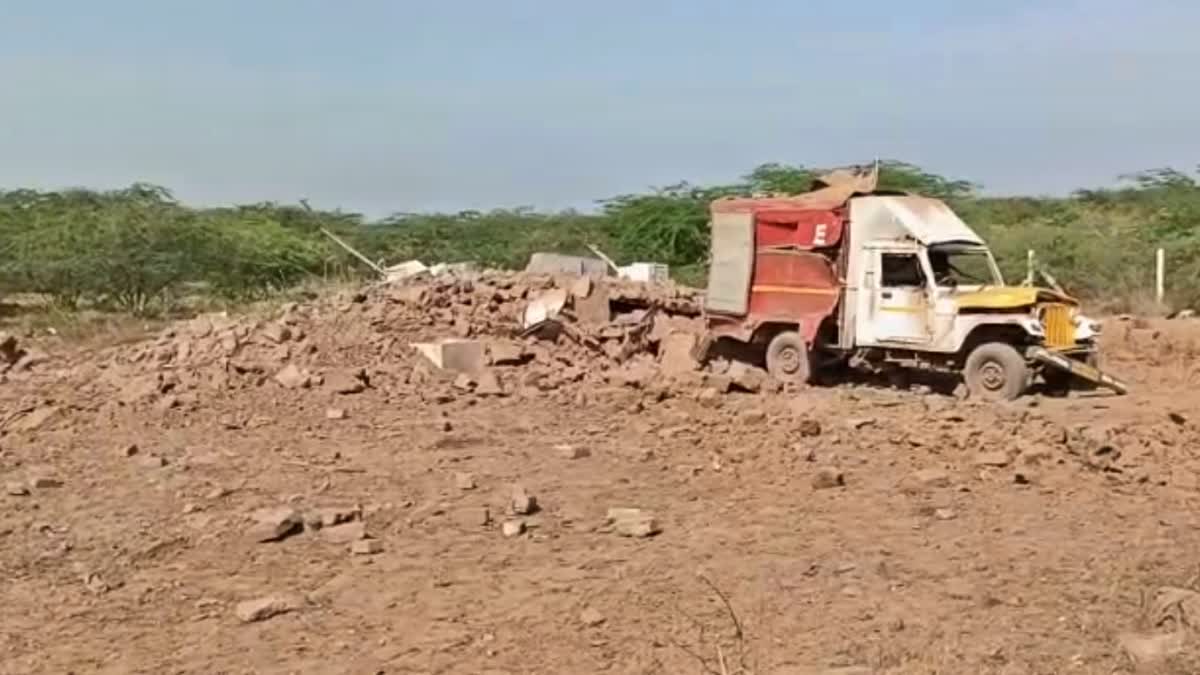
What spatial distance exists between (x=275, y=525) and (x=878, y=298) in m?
8.12

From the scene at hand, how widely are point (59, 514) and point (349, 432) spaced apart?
268 cm

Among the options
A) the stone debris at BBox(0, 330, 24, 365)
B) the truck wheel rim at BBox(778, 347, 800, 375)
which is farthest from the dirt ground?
the stone debris at BBox(0, 330, 24, 365)

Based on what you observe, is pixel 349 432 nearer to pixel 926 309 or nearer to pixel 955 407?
pixel 955 407

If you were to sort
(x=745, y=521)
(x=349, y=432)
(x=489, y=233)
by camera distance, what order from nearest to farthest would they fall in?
(x=745, y=521), (x=349, y=432), (x=489, y=233)

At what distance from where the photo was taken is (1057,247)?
2697 centimetres

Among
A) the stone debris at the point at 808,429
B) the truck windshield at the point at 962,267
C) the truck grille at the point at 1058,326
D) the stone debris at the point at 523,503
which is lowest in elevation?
the stone debris at the point at 523,503

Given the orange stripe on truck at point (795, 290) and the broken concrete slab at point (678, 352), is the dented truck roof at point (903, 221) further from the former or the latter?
the broken concrete slab at point (678, 352)

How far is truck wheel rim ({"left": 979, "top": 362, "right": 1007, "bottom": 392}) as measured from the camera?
47.8ft

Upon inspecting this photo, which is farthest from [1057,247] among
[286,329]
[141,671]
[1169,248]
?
[141,671]

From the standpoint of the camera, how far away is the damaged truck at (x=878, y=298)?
1464cm

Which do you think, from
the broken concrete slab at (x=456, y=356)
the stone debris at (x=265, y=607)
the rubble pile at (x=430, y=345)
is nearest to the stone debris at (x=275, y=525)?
the stone debris at (x=265, y=607)

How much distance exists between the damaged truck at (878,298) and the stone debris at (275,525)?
783 centimetres

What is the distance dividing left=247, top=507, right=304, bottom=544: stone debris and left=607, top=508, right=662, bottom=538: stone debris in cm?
169

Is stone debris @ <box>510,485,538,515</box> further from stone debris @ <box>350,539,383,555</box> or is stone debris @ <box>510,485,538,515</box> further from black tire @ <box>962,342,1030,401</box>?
black tire @ <box>962,342,1030,401</box>
